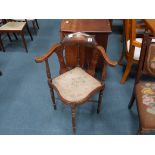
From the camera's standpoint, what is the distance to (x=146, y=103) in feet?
4.04

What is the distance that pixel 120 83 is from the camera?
197 centimetres

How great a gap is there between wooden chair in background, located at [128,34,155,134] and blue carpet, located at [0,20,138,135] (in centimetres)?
39

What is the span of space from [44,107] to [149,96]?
986 millimetres

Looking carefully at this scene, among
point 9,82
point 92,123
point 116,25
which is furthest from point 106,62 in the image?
point 116,25

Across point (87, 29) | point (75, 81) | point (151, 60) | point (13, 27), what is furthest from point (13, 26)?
point (151, 60)

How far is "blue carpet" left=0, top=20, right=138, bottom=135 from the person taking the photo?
60.7 inches

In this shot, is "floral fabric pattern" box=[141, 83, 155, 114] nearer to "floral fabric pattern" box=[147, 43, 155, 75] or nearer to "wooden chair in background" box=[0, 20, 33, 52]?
"floral fabric pattern" box=[147, 43, 155, 75]

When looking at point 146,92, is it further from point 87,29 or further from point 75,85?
point 87,29

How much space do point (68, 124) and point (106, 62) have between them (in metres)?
0.69

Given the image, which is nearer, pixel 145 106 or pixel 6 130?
pixel 145 106

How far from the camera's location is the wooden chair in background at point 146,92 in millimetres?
1118

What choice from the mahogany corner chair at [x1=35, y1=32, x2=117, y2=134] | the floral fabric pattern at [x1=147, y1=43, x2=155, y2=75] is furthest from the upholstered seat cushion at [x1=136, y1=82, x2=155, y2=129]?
the mahogany corner chair at [x1=35, y1=32, x2=117, y2=134]

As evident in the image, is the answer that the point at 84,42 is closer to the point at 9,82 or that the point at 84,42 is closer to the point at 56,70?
the point at 56,70

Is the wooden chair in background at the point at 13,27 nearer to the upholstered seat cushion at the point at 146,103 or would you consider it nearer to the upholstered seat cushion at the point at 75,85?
the upholstered seat cushion at the point at 75,85
